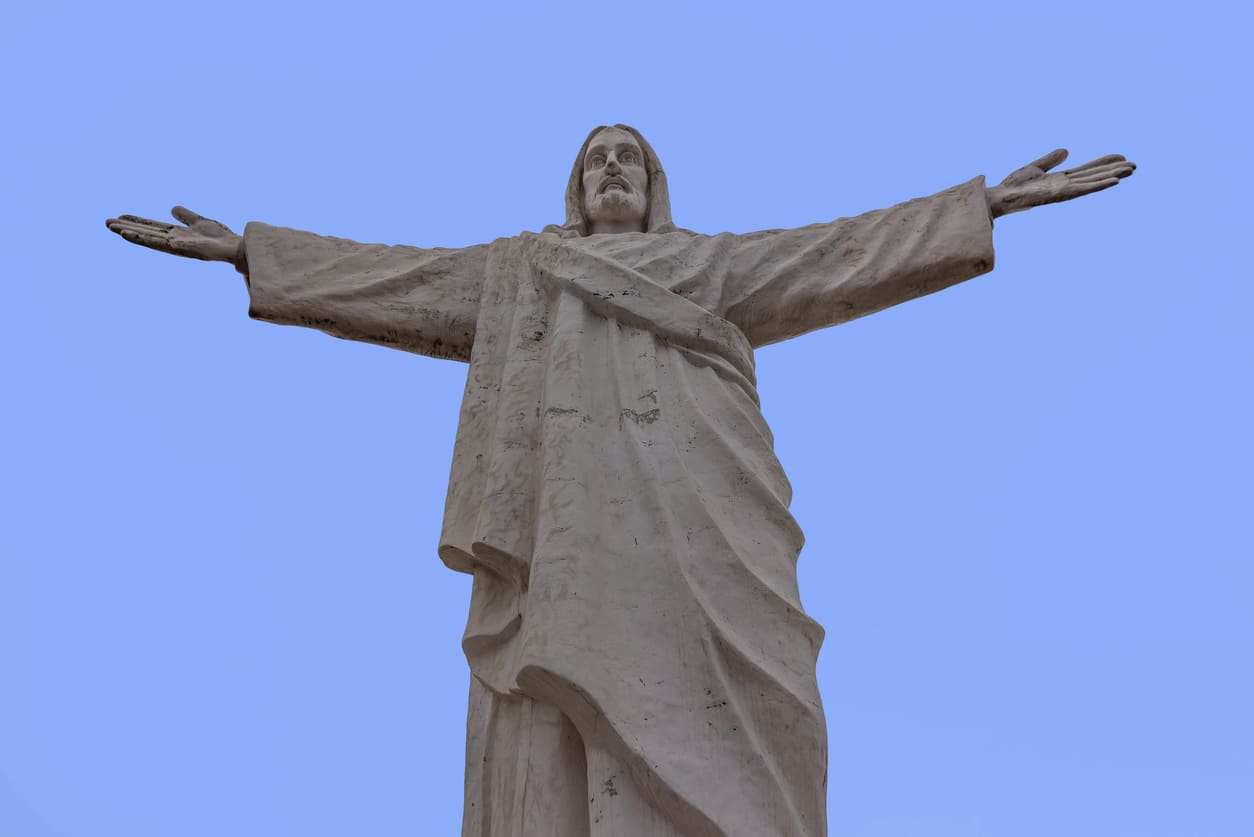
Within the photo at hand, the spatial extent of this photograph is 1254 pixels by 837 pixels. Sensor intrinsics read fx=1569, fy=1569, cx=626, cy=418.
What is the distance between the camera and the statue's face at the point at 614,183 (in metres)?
7.13

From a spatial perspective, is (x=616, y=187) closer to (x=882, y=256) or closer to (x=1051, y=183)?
(x=882, y=256)

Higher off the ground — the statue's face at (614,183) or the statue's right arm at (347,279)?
the statue's face at (614,183)

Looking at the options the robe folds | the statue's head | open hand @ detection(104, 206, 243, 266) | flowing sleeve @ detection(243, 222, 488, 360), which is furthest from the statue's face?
open hand @ detection(104, 206, 243, 266)

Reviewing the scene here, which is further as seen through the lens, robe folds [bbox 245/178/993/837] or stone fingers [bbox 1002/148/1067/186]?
stone fingers [bbox 1002/148/1067/186]

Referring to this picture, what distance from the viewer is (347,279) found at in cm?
677

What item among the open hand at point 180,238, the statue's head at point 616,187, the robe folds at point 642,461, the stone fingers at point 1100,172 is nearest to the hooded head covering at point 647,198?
the statue's head at point 616,187

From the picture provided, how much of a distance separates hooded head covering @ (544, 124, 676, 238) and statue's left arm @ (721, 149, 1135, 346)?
0.58 m

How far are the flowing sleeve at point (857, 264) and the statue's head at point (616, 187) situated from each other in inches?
25.3

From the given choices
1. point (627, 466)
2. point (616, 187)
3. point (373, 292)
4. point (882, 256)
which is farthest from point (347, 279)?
point (882, 256)

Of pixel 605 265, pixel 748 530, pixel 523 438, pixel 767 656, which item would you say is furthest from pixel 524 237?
pixel 767 656

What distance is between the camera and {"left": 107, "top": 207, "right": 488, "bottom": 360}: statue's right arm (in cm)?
666

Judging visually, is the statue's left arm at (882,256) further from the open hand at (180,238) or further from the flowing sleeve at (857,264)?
the open hand at (180,238)

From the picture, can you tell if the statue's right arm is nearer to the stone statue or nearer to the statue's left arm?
the stone statue

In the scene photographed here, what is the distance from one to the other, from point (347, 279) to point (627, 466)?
1.83 metres
